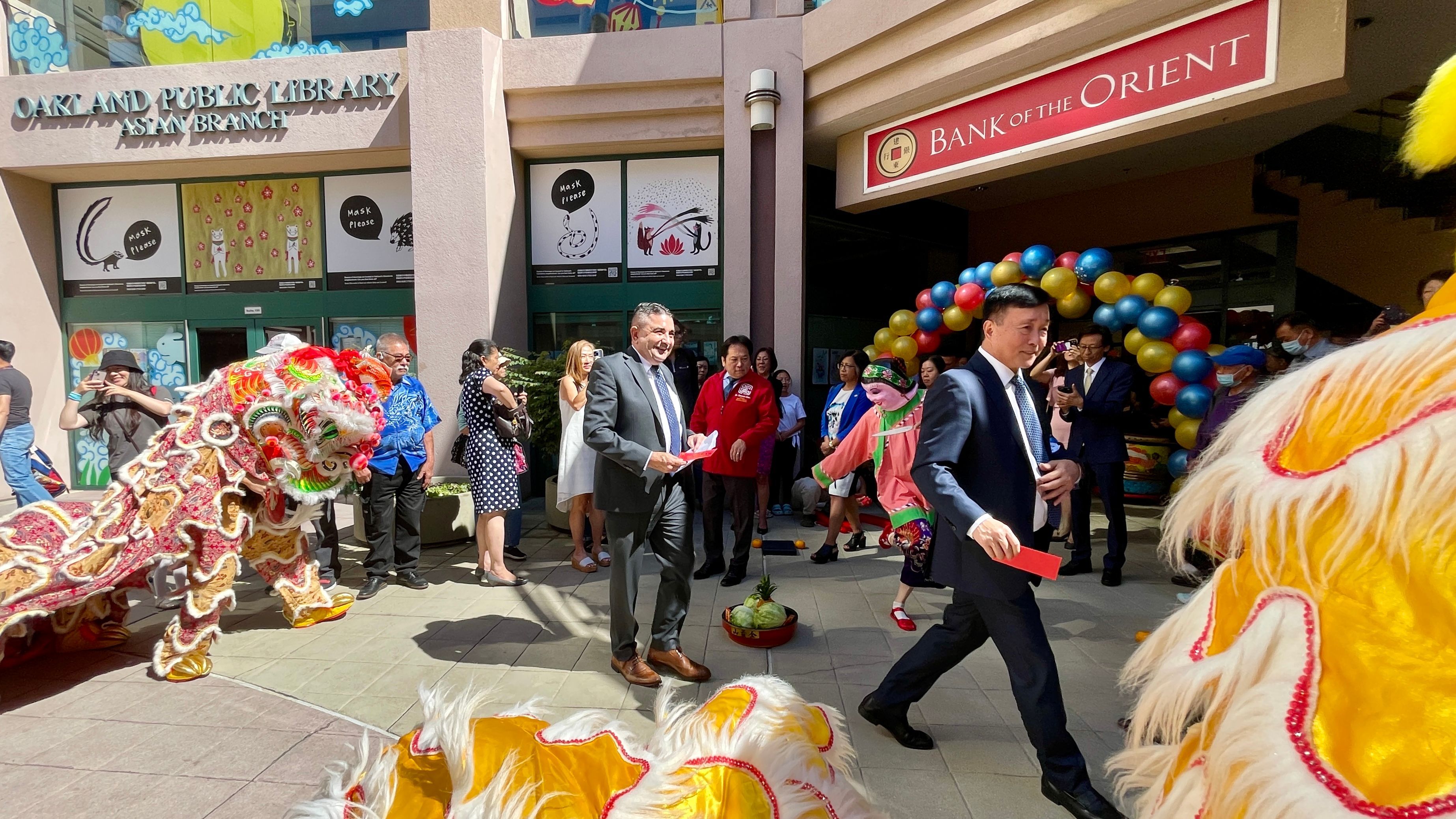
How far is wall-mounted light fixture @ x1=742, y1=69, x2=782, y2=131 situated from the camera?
23.3ft

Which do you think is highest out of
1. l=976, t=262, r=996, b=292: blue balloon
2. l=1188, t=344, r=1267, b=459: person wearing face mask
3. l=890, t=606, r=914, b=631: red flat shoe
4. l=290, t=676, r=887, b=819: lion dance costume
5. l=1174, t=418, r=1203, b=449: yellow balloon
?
l=976, t=262, r=996, b=292: blue balloon

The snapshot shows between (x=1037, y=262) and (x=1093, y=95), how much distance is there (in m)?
1.48

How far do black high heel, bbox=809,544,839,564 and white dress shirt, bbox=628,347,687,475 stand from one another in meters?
2.35

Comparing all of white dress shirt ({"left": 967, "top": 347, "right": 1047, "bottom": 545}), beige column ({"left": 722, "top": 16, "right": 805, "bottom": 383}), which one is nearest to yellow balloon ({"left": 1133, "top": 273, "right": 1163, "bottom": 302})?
beige column ({"left": 722, "top": 16, "right": 805, "bottom": 383})

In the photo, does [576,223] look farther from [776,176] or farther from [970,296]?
[970,296]

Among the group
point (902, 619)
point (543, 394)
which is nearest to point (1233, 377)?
point (902, 619)

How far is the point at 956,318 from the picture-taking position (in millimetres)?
6598

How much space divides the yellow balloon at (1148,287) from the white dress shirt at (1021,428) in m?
4.42

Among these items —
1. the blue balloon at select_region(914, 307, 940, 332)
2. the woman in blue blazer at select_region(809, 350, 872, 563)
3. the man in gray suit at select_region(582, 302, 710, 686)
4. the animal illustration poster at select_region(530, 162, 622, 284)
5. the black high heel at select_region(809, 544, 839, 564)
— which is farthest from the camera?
the animal illustration poster at select_region(530, 162, 622, 284)

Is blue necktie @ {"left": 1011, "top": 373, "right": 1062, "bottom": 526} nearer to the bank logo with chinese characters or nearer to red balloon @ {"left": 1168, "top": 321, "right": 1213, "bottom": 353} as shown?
red balloon @ {"left": 1168, "top": 321, "right": 1213, "bottom": 353}

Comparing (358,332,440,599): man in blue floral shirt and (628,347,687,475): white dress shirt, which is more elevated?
(628,347,687,475): white dress shirt

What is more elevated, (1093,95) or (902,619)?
(1093,95)

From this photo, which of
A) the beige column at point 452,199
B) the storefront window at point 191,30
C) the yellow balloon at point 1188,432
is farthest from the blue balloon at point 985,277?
the storefront window at point 191,30

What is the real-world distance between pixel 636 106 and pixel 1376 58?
726cm
